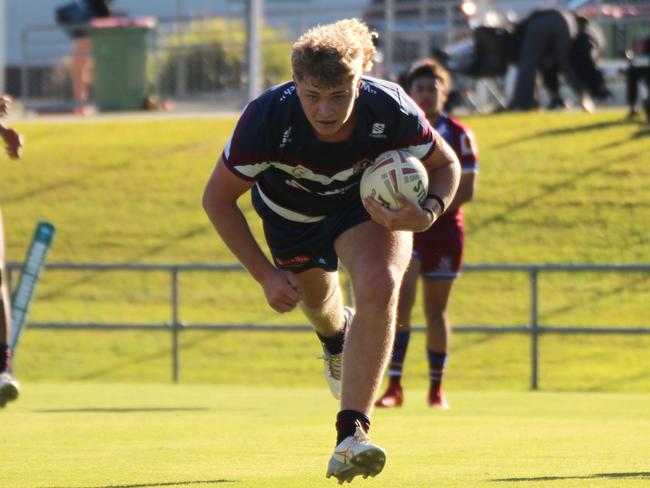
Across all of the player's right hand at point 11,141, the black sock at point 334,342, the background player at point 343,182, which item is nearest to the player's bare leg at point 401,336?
the black sock at point 334,342

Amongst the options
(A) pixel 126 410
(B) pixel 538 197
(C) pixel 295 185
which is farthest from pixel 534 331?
(C) pixel 295 185

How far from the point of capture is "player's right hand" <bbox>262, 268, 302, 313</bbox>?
6516 mm

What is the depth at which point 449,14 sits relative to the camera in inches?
1176

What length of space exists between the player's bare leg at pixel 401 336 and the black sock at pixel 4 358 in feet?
9.54

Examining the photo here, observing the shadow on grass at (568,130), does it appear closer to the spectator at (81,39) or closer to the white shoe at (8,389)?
the spectator at (81,39)

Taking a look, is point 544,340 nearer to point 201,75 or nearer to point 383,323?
point 383,323

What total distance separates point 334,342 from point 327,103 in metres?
2.41

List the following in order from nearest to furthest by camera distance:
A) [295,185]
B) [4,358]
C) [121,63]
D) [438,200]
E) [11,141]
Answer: [438,200]
[295,185]
[11,141]
[4,358]
[121,63]

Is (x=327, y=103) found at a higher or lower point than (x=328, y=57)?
lower

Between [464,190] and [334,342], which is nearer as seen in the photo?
[334,342]

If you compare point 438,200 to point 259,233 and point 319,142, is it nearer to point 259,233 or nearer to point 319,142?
point 319,142

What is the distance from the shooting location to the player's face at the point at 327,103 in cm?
639

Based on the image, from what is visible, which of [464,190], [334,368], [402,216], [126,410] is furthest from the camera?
[464,190]

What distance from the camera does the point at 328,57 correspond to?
633 centimetres
